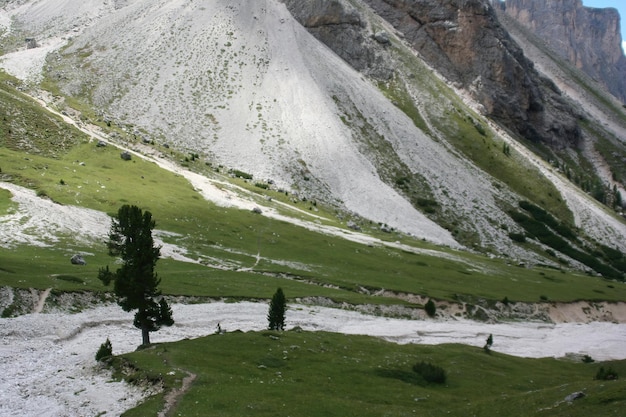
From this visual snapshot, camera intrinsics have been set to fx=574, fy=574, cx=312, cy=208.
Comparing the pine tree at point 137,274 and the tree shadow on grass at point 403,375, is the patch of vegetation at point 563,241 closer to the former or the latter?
the tree shadow on grass at point 403,375

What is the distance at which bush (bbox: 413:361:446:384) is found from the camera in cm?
3525

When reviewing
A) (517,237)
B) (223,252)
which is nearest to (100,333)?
(223,252)

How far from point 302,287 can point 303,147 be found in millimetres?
69863

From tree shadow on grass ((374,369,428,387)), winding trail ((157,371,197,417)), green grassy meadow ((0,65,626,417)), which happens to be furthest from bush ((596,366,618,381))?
winding trail ((157,371,197,417))

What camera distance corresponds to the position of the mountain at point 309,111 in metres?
124

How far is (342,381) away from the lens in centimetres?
3158

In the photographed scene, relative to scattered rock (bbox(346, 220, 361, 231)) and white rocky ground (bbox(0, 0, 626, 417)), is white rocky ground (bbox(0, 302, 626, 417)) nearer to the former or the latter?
white rocky ground (bbox(0, 0, 626, 417))

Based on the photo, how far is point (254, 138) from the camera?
129m

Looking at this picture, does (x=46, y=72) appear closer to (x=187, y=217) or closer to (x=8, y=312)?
(x=187, y=217)

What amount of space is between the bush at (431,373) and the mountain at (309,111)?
76521mm

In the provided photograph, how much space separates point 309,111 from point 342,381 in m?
116

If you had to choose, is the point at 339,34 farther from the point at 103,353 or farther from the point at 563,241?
the point at 103,353

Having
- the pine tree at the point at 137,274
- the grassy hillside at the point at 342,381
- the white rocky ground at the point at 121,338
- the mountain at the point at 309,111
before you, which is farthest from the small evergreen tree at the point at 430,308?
the mountain at the point at 309,111

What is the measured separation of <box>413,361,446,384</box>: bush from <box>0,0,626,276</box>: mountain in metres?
76.5
